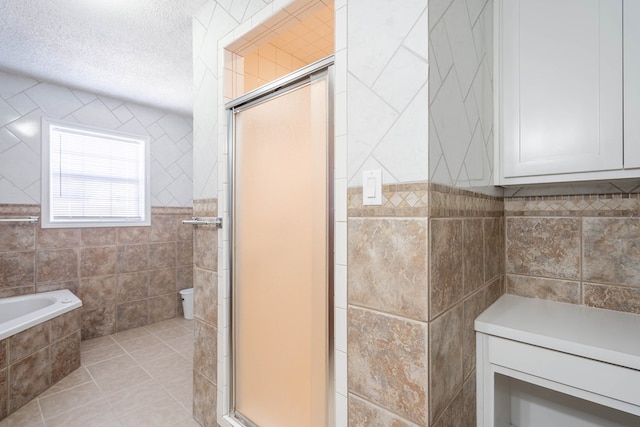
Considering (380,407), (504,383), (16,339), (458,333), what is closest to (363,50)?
(458,333)

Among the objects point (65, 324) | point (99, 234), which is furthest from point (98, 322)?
point (99, 234)

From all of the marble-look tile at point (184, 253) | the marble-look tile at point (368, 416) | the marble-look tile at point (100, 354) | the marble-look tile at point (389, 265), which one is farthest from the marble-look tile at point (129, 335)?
the marble-look tile at point (389, 265)

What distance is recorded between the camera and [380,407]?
1003 millimetres

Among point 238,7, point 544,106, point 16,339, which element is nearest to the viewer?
point 544,106

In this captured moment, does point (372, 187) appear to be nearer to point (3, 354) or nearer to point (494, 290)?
point (494, 290)

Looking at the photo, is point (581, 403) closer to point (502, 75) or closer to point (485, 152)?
point (485, 152)

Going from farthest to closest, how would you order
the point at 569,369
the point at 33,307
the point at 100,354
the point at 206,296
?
1. the point at 100,354
2. the point at 33,307
3. the point at 206,296
4. the point at 569,369

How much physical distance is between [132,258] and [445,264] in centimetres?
357

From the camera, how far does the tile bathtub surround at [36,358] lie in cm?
198

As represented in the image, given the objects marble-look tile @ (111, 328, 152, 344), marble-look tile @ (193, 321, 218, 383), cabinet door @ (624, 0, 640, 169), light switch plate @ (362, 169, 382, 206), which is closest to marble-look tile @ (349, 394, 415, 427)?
light switch plate @ (362, 169, 382, 206)

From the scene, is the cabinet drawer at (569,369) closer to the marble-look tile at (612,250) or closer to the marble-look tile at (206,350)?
the marble-look tile at (612,250)

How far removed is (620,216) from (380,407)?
50.7 inches

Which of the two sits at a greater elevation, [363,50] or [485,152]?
[363,50]

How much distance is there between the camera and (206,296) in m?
1.80
